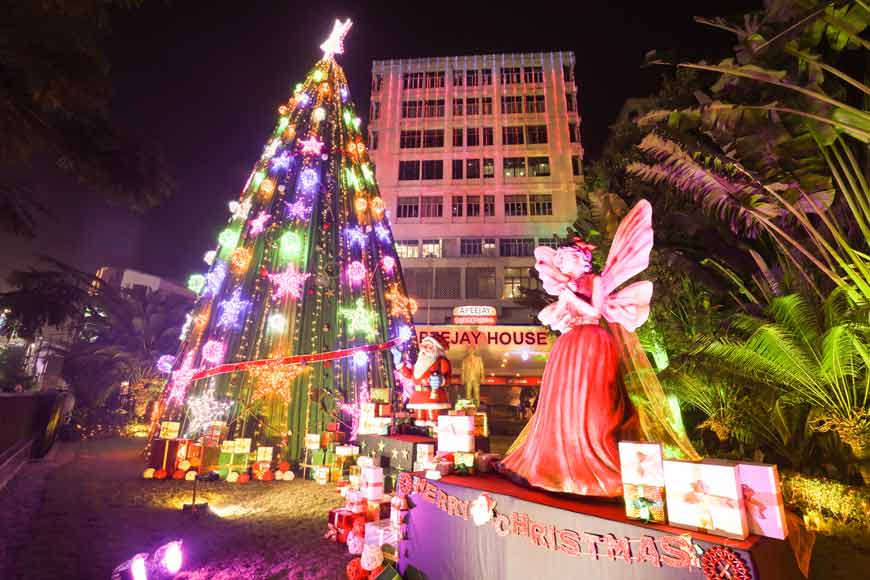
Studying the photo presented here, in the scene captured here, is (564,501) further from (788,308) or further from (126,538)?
(788,308)

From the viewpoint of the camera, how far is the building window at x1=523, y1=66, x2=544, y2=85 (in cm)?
2759

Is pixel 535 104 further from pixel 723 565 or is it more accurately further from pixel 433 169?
pixel 723 565

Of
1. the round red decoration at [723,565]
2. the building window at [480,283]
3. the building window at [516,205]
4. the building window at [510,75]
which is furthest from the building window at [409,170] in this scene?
the round red decoration at [723,565]

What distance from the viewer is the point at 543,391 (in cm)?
341

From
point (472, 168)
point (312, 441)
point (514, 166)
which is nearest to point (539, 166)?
point (514, 166)

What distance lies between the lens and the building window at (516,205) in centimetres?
2595

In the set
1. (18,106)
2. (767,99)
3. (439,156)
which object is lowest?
(18,106)

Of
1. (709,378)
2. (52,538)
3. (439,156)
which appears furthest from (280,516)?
(439,156)

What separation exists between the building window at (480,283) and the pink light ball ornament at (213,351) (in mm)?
18339

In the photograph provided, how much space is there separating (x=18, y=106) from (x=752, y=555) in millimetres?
5441

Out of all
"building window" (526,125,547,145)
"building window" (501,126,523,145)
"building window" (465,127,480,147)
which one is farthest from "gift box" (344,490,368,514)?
"building window" (526,125,547,145)

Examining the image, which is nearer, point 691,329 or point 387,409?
point 387,409

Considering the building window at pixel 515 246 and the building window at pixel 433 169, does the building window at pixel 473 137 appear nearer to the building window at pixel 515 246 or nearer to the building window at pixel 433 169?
the building window at pixel 433 169

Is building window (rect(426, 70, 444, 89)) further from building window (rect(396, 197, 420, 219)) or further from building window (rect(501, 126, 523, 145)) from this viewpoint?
building window (rect(396, 197, 420, 219))
